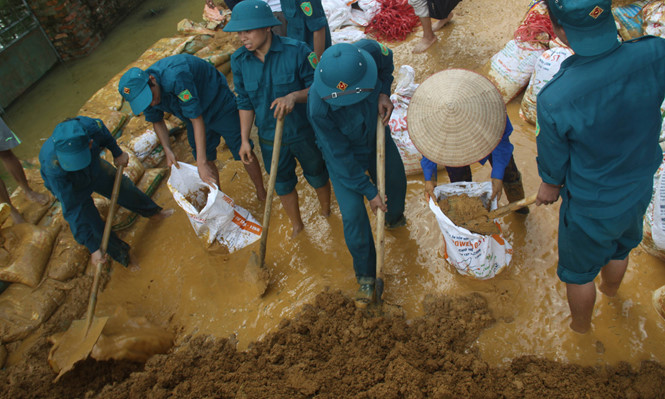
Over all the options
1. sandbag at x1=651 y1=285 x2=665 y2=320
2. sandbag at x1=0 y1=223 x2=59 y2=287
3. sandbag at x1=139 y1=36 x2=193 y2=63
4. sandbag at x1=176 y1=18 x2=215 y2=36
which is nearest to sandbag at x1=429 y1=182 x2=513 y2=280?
sandbag at x1=651 y1=285 x2=665 y2=320

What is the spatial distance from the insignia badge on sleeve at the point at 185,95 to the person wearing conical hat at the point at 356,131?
1055mm

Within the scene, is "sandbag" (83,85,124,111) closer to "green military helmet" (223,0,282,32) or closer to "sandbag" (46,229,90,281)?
"sandbag" (46,229,90,281)

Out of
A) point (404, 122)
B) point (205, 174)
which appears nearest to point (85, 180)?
point (205, 174)

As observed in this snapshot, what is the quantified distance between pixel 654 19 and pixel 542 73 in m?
0.72

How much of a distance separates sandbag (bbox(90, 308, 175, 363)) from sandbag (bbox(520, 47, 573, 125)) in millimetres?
Result: 3062

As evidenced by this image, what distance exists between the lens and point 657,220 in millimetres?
2320

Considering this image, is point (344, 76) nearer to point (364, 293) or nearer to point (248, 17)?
point (248, 17)

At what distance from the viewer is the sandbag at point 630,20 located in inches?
120

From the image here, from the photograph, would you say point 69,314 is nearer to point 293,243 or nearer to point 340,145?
point 293,243

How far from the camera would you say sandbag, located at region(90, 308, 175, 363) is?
2.63 m

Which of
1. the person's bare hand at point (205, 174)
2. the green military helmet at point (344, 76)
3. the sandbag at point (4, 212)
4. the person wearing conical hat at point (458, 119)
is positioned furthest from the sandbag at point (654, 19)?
the sandbag at point (4, 212)

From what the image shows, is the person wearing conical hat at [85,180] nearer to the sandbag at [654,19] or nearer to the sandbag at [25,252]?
the sandbag at [25,252]

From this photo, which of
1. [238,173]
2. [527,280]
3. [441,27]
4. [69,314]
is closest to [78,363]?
[69,314]

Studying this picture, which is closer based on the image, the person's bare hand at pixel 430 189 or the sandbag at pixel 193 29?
the person's bare hand at pixel 430 189
